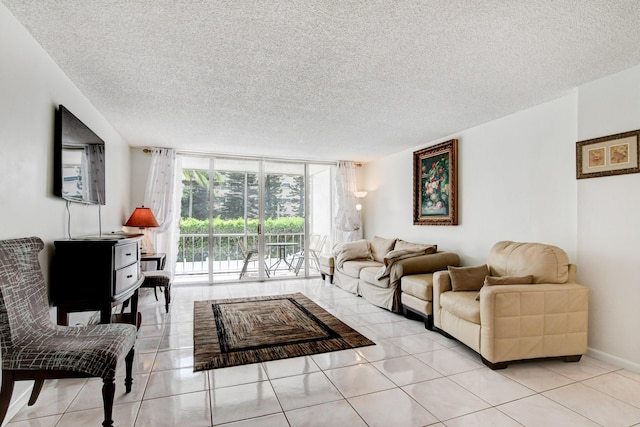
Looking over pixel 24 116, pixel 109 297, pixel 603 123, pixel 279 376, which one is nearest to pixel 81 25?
pixel 24 116

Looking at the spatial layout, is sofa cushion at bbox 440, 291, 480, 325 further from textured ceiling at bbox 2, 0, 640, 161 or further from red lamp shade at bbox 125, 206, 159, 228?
red lamp shade at bbox 125, 206, 159, 228

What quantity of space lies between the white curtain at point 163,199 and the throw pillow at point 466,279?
14.4ft

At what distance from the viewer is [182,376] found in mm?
2436

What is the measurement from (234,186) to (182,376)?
3996mm

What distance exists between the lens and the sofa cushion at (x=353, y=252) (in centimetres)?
549

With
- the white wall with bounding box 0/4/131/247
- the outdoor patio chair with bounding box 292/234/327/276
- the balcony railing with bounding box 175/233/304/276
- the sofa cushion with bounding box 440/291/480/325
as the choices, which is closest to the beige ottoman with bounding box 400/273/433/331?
the sofa cushion with bounding box 440/291/480/325

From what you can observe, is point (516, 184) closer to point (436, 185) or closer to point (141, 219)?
point (436, 185)

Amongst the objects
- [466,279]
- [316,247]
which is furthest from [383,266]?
[316,247]

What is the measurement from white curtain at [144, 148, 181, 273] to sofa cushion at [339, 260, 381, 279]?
113 inches

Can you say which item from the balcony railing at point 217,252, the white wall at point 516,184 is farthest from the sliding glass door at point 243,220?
the white wall at point 516,184

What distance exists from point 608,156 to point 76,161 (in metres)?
4.43

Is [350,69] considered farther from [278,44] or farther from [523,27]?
[523,27]

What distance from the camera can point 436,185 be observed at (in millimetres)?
4691

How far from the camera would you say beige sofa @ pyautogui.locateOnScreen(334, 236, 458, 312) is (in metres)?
4.05
